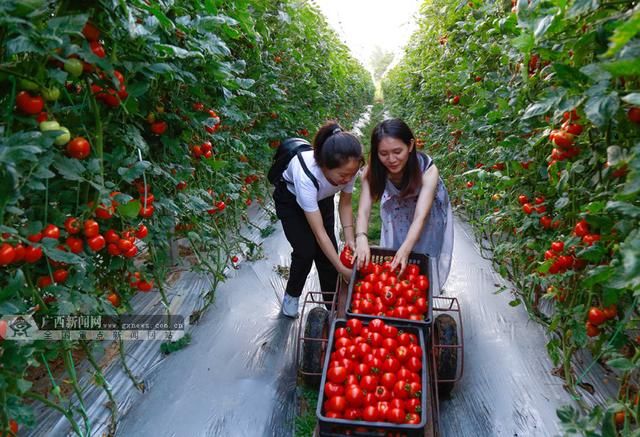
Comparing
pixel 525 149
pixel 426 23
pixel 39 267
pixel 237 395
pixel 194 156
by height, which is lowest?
pixel 237 395

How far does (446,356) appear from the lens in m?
1.92

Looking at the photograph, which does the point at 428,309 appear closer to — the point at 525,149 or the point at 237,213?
the point at 525,149

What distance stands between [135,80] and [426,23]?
14.8 ft

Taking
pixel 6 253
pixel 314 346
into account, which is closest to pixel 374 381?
pixel 314 346

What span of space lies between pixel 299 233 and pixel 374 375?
3.50ft

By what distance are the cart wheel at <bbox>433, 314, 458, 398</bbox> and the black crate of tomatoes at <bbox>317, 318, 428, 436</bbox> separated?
344mm

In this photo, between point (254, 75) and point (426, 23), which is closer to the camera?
point (254, 75)

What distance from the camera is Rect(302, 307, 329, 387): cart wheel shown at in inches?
78.5

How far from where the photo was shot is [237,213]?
3123 mm

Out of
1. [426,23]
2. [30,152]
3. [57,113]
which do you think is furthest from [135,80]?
[426,23]

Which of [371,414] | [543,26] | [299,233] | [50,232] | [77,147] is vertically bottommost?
[371,414]

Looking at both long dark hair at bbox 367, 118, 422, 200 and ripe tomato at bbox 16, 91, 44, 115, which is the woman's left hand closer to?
long dark hair at bbox 367, 118, 422, 200

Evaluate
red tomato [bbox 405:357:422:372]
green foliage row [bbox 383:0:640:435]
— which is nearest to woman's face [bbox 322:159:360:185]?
green foliage row [bbox 383:0:640:435]

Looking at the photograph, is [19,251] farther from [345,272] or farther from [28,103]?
[345,272]
